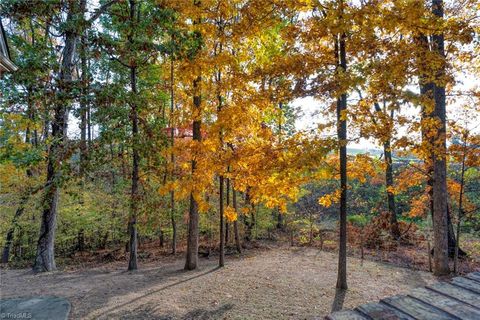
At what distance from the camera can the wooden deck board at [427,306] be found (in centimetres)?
210

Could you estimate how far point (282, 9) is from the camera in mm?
5918

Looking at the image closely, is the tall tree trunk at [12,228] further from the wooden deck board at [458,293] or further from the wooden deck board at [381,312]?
the wooden deck board at [458,293]

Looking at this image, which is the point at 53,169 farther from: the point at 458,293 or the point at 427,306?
the point at 458,293

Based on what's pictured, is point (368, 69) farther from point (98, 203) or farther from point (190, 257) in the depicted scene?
point (98, 203)

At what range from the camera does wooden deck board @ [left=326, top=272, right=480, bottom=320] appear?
2.10 m

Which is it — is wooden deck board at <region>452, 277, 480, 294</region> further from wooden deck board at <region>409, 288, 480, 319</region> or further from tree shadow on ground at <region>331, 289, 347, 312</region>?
tree shadow on ground at <region>331, 289, 347, 312</region>

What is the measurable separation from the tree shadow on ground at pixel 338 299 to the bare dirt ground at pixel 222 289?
2 cm

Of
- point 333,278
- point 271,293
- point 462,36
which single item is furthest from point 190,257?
point 462,36

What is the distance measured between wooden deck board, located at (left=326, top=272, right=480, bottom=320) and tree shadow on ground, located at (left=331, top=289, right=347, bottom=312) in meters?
3.68

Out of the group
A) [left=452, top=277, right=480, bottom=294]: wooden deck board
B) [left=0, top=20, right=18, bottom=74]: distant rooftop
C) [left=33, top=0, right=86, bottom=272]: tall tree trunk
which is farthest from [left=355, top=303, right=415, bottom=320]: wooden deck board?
[left=33, top=0, right=86, bottom=272]: tall tree trunk

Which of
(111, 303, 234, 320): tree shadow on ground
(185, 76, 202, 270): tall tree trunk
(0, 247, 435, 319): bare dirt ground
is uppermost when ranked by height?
(185, 76, 202, 270): tall tree trunk

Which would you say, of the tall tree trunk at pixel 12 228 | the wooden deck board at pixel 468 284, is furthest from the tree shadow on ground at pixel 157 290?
the tall tree trunk at pixel 12 228

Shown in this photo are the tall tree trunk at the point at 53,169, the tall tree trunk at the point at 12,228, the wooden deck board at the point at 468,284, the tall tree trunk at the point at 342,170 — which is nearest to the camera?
the wooden deck board at the point at 468,284

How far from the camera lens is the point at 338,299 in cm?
624
